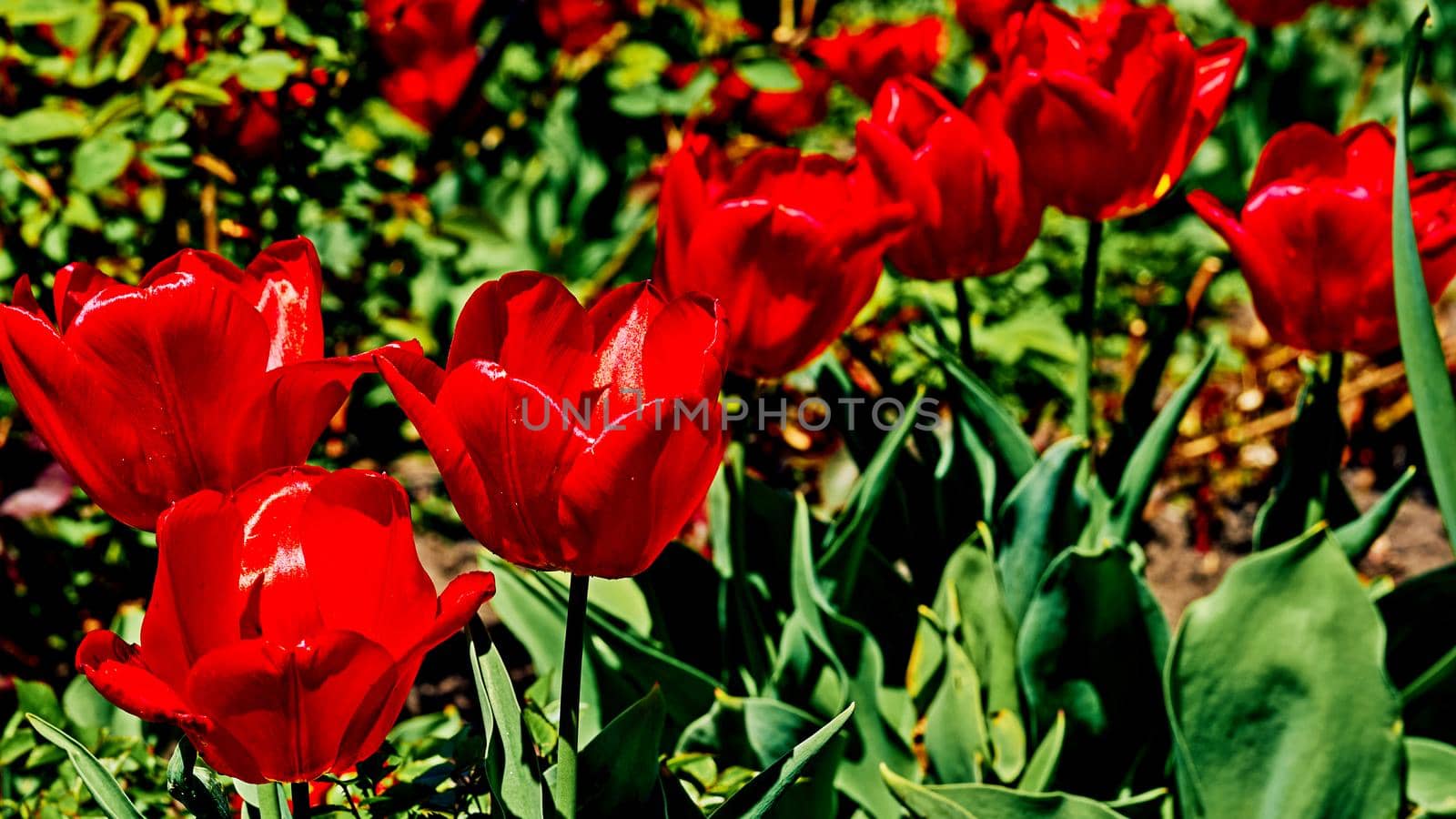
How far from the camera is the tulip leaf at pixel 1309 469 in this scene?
4.72 feet

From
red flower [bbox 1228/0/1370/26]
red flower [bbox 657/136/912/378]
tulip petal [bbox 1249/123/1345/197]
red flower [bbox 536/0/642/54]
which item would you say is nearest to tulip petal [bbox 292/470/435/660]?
red flower [bbox 657/136/912/378]

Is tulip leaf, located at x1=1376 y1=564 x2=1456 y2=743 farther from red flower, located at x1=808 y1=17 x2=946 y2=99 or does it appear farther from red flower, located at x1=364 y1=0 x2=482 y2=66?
red flower, located at x1=364 y1=0 x2=482 y2=66

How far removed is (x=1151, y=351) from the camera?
1.52 m

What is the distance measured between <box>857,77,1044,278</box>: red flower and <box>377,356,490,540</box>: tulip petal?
612 millimetres

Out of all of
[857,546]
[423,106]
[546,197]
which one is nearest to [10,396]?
[423,106]

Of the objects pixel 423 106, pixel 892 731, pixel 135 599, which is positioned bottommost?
pixel 135 599

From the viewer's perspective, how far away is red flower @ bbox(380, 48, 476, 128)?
2252mm

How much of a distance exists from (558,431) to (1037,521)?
2.78 feet

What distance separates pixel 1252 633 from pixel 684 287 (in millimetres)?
686

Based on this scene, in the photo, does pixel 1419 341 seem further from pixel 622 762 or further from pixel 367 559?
pixel 367 559

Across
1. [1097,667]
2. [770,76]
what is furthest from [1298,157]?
[770,76]

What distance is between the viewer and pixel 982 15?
2.16 m

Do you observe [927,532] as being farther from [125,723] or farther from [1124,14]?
[125,723]

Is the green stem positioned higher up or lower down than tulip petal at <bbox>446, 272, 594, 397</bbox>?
lower down
